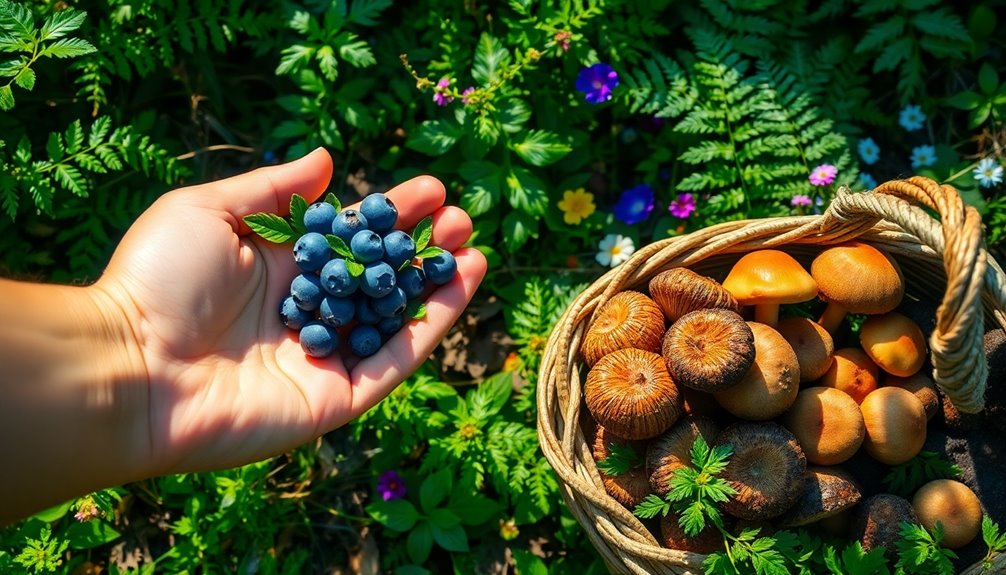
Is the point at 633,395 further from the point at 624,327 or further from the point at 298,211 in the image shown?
the point at 298,211

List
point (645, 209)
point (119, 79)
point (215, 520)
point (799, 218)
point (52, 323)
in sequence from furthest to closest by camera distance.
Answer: point (119, 79) → point (645, 209) → point (215, 520) → point (799, 218) → point (52, 323)

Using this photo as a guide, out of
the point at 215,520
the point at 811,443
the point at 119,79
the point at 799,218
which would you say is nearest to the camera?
the point at 811,443

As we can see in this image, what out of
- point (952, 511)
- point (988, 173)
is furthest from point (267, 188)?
point (988, 173)

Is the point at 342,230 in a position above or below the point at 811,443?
above

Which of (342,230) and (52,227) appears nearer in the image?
(342,230)

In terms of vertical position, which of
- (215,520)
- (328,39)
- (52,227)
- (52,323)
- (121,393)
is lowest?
(215,520)

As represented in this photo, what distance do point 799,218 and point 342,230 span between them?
1465 millimetres

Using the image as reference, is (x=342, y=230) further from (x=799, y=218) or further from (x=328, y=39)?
(x=799, y=218)

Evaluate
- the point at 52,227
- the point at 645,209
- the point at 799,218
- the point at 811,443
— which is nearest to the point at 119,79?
the point at 52,227

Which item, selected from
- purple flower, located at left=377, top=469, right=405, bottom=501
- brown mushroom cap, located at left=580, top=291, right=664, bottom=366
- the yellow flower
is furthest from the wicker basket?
purple flower, located at left=377, top=469, right=405, bottom=501

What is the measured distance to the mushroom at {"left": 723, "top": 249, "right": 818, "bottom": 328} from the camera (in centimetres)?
237

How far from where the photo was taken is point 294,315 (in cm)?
249

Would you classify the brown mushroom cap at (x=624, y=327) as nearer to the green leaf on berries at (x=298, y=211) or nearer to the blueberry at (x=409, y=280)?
the blueberry at (x=409, y=280)

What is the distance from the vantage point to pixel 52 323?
212 centimetres
